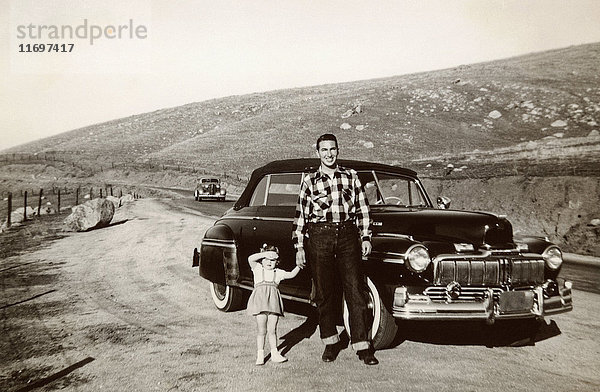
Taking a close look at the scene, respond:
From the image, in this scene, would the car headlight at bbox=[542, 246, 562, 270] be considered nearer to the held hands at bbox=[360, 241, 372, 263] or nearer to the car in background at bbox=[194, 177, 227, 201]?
the held hands at bbox=[360, 241, 372, 263]

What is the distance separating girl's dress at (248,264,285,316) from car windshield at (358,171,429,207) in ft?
4.60

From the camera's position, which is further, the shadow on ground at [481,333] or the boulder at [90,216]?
the boulder at [90,216]

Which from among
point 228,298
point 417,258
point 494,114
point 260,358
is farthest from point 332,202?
point 494,114

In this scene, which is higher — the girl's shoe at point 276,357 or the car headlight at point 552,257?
the car headlight at point 552,257

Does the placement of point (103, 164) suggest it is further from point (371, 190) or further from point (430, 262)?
point (430, 262)

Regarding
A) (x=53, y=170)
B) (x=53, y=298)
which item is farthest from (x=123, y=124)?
(x=53, y=298)

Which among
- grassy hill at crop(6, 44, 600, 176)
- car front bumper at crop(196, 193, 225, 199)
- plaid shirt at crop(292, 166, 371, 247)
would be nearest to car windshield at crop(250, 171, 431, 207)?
plaid shirt at crop(292, 166, 371, 247)

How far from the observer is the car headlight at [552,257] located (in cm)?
473

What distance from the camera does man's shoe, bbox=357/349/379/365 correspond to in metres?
4.06

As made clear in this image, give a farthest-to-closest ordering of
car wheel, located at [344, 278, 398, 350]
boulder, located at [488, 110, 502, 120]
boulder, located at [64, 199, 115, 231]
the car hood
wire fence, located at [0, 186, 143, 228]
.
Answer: boulder, located at [488, 110, 502, 120]
wire fence, located at [0, 186, 143, 228]
boulder, located at [64, 199, 115, 231]
the car hood
car wheel, located at [344, 278, 398, 350]

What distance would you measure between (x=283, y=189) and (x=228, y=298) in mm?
1478

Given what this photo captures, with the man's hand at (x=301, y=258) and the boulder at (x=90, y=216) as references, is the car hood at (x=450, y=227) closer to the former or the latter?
the man's hand at (x=301, y=258)

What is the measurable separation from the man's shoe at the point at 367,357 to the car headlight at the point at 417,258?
75 centimetres

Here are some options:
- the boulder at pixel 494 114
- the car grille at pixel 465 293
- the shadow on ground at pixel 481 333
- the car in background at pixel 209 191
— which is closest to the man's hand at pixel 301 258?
the car grille at pixel 465 293
